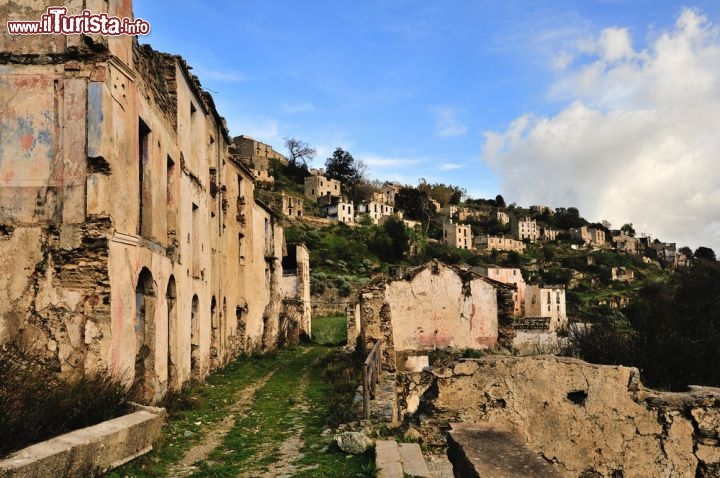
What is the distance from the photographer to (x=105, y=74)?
29.9 feet

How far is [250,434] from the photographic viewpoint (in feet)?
32.3

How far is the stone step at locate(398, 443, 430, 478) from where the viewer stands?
662cm

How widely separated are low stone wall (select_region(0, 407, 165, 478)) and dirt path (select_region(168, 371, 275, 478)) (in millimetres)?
582

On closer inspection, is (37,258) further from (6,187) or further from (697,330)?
(697,330)

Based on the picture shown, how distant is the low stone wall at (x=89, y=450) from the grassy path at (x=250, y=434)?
244 mm

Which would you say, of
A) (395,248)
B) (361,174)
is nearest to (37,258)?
(395,248)

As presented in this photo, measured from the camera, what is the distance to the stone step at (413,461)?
6.62 meters

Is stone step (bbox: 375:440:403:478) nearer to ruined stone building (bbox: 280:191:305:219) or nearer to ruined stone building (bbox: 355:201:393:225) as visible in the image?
ruined stone building (bbox: 280:191:305:219)

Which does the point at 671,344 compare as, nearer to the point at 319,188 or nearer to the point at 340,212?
the point at 340,212

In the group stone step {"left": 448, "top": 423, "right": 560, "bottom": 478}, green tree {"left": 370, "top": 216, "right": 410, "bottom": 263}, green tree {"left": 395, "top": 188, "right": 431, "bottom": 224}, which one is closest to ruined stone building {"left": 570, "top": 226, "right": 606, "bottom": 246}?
green tree {"left": 395, "top": 188, "right": 431, "bottom": 224}

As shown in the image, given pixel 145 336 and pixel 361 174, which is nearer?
pixel 145 336

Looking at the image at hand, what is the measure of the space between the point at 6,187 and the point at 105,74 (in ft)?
7.98

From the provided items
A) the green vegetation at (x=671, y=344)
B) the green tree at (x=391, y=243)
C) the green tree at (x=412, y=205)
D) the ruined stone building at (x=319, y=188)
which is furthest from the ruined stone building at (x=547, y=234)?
the green vegetation at (x=671, y=344)

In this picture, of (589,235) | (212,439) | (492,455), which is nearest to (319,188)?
(589,235)
